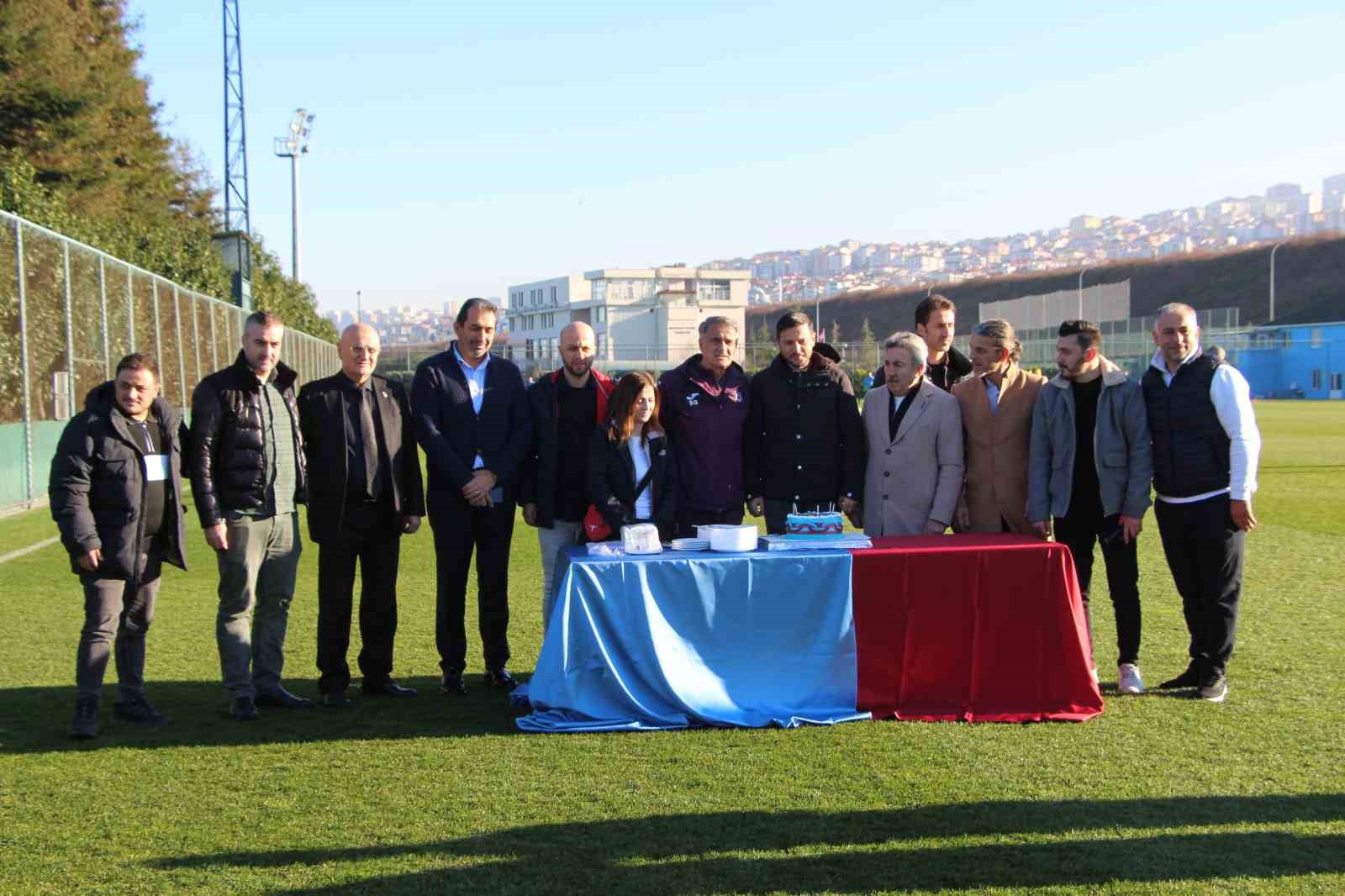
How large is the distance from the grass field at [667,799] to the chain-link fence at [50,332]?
843 centimetres

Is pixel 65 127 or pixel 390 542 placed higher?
pixel 65 127

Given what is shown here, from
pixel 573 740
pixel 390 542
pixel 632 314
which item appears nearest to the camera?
pixel 573 740

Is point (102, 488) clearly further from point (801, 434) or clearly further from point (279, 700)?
point (801, 434)

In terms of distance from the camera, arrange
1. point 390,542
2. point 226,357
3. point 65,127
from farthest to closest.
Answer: point 65,127 < point 226,357 < point 390,542

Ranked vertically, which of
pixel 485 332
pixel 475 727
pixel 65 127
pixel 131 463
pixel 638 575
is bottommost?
pixel 475 727

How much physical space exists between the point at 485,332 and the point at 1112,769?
11.7 ft

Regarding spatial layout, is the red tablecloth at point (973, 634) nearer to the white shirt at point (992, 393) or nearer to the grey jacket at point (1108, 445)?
the grey jacket at point (1108, 445)

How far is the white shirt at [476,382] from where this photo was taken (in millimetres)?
6223

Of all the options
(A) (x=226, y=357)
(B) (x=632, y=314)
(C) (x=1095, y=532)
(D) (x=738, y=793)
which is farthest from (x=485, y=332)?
(B) (x=632, y=314)

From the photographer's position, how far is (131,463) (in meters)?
5.43

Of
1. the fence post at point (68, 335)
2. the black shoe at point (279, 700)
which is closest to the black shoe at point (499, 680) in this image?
the black shoe at point (279, 700)

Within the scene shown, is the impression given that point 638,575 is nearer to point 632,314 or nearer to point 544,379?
point 544,379

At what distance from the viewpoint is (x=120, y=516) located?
17.6 feet

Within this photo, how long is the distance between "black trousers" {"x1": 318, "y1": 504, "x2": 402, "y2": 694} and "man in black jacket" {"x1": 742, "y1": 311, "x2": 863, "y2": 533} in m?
1.91
